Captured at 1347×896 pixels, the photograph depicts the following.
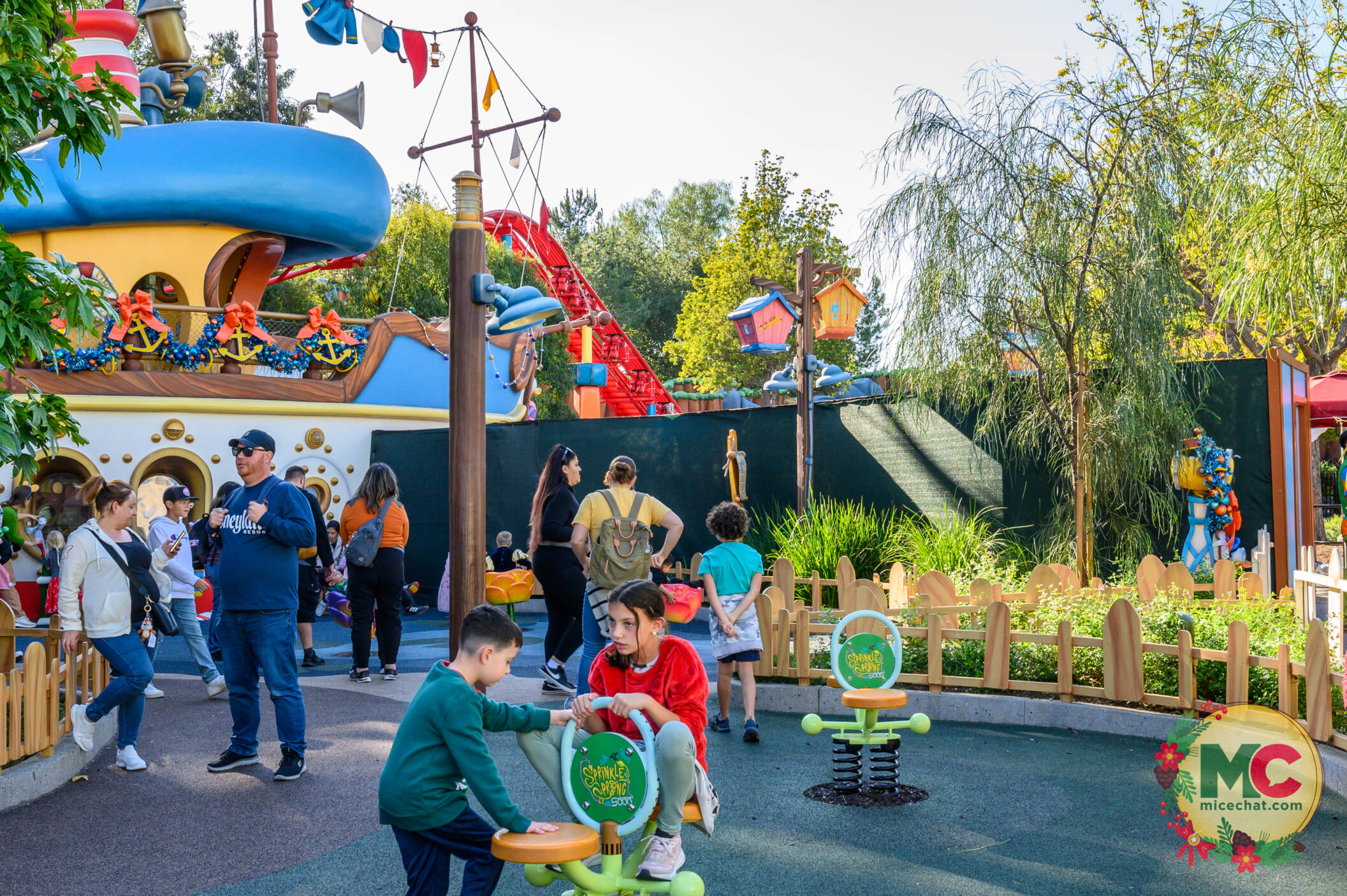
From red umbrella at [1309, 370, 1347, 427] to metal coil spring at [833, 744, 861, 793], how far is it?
10129mm

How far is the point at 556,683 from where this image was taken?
762 cm

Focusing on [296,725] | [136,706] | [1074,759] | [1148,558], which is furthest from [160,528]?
[1148,558]

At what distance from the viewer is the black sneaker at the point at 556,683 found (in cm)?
761

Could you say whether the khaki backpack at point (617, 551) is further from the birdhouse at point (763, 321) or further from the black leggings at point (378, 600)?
the birdhouse at point (763, 321)

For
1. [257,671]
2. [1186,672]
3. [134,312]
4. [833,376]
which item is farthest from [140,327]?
[833,376]

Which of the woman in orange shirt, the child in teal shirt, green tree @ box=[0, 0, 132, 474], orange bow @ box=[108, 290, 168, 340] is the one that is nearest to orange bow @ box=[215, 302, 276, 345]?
orange bow @ box=[108, 290, 168, 340]

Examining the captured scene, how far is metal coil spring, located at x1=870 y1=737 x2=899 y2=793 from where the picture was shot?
5.03 m

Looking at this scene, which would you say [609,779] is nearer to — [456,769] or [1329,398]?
[456,769]

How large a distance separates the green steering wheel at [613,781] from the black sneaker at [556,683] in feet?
14.3

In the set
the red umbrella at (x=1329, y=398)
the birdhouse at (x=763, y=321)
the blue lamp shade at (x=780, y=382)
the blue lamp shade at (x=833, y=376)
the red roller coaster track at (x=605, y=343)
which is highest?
the red roller coaster track at (x=605, y=343)

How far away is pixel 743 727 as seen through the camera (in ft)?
20.6

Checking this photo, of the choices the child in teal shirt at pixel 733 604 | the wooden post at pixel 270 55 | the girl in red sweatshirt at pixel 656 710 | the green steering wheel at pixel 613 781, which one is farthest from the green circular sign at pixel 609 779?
the wooden post at pixel 270 55

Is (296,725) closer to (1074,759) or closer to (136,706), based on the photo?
→ (136,706)

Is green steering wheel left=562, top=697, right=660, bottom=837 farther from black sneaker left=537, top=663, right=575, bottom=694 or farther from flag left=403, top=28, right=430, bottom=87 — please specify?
flag left=403, top=28, right=430, bottom=87
